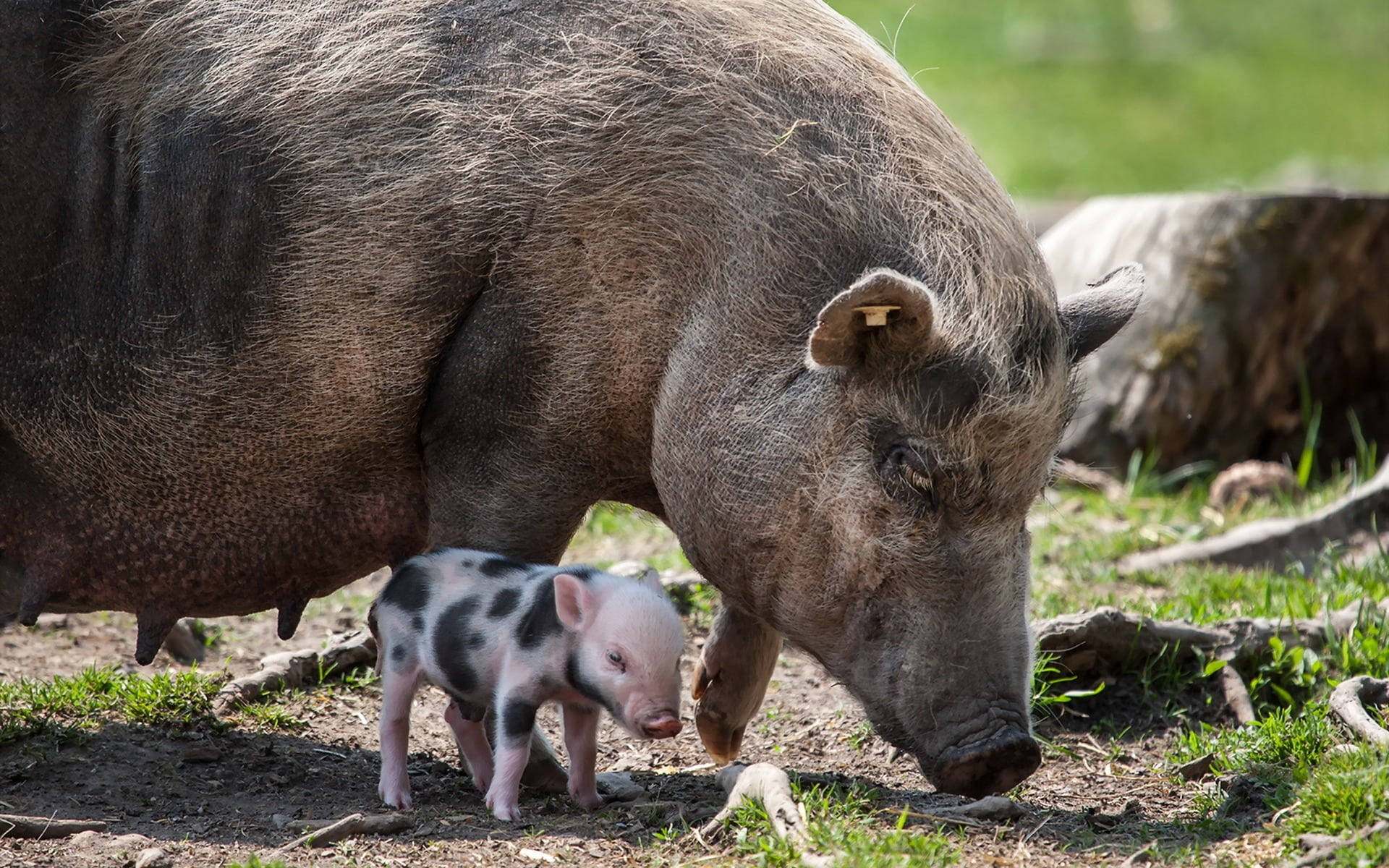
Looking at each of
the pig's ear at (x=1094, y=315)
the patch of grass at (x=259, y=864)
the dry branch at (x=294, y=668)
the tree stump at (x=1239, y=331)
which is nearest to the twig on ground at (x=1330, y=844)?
the pig's ear at (x=1094, y=315)

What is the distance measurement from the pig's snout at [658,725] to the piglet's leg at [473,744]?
2.10 feet

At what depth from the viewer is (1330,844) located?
365cm

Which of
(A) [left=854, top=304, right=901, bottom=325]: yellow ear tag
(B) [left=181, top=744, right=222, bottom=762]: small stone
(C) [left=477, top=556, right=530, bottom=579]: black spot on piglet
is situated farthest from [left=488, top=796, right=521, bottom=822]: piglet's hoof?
(A) [left=854, top=304, right=901, bottom=325]: yellow ear tag

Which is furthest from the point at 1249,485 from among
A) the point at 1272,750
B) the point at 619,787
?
the point at 619,787

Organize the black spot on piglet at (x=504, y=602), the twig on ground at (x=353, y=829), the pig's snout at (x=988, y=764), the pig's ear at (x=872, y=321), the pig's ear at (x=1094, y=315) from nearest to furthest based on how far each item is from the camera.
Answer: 1. the pig's ear at (x=872, y=321)
2. the twig on ground at (x=353, y=829)
3. the pig's snout at (x=988, y=764)
4. the black spot on piglet at (x=504, y=602)
5. the pig's ear at (x=1094, y=315)

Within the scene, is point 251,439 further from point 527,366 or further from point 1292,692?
point 1292,692

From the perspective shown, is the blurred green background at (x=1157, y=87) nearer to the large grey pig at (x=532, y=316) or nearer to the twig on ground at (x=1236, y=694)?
the twig on ground at (x=1236, y=694)

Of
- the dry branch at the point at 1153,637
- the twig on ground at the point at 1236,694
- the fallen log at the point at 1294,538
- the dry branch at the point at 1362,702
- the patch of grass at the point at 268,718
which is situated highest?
the dry branch at the point at 1362,702

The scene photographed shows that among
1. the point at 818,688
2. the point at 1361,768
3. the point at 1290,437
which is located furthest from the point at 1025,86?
the point at 1361,768

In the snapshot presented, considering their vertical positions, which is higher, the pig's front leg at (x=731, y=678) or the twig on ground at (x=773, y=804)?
the twig on ground at (x=773, y=804)

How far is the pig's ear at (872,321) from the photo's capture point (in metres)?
3.90

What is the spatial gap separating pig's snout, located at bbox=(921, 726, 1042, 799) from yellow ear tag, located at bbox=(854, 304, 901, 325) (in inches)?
45.1

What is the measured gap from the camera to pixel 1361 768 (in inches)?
158

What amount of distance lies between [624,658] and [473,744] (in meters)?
0.71
